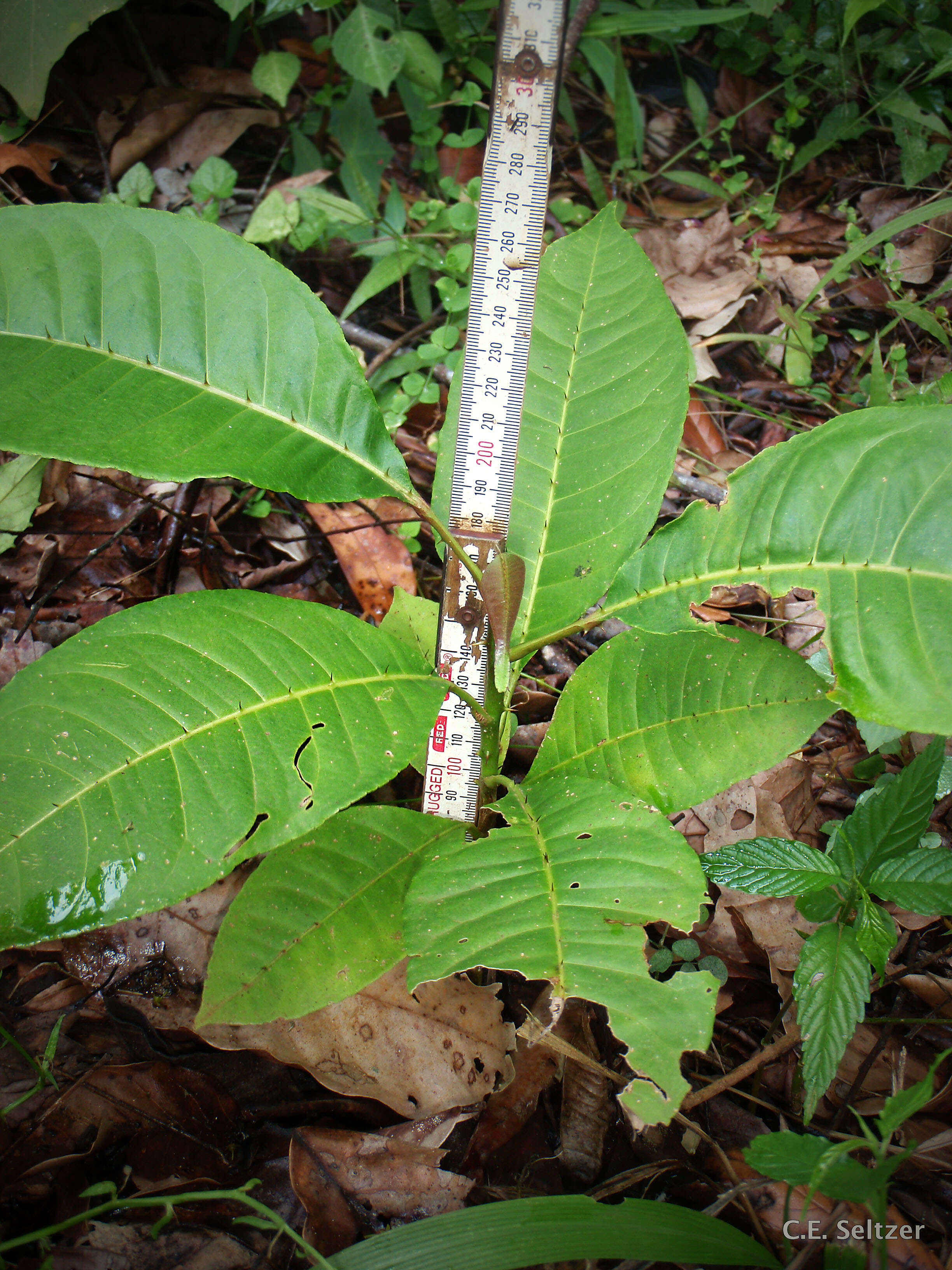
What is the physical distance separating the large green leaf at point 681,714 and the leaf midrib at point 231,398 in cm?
55

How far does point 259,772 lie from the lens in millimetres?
1171

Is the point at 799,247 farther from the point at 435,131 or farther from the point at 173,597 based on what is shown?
the point at 173,597

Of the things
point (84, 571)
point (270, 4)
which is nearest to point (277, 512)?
point (84, 571)

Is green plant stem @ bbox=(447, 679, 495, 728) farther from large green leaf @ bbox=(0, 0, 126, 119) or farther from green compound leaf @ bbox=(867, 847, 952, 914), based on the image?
large green leaf @ bbox=(0, 0, 126, 119)

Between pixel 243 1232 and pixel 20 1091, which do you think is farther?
pixel 20 1091

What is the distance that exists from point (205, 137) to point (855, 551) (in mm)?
2627

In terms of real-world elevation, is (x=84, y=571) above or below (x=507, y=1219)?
above

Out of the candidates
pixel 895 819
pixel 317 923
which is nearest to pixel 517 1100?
pixel 317 923

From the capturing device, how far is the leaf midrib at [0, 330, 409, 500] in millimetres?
1367

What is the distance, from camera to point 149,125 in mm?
2584

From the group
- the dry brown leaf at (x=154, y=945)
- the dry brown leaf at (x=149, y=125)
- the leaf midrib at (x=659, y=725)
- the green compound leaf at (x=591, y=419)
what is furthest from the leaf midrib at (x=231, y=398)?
the dry brown leaf at (x=149, y=125)

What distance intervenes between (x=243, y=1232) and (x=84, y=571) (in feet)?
5.27

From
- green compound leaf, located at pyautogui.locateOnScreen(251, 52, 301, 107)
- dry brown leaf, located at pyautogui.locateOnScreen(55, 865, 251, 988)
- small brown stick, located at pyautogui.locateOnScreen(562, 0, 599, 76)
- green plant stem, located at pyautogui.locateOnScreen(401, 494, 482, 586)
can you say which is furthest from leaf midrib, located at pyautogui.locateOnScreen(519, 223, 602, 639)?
green compound leaf, located at pyautogui.locateOnScreen(251, 52, 301, 107)

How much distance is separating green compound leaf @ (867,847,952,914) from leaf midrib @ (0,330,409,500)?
1120 mm
